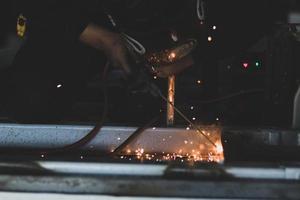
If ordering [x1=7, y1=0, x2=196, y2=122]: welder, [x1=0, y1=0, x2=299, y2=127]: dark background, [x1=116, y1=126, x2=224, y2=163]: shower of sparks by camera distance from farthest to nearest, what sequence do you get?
[x1=0, y1=0, x2=299, y2=127]: dark background
[x1=7, y1=0, x2=196, y2=122]: welder
[x1=116, y1=126, x2=224, y2=163]: shower of sparks

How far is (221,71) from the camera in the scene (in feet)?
8.37

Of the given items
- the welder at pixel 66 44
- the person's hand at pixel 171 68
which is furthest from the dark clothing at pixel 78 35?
the person's hand at pixel 171 68

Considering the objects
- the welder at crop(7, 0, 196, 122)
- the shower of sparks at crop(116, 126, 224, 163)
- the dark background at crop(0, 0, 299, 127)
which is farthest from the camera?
the dark background at crop(0, 0, 299, 127)

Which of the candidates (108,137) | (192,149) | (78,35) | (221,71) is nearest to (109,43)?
(78,35)

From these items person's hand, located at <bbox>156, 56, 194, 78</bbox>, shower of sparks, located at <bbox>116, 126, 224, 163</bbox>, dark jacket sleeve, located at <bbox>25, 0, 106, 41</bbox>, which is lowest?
shower of sparks, located at <bbox>116, 126, 224, 163</bbox>

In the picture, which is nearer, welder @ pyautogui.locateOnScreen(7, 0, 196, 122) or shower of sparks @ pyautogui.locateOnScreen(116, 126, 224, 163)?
shower of sparks @ pyautogui.locateOnScreen(116, 126, 224, 163)

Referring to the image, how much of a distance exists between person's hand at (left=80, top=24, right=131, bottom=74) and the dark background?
0.60 feet

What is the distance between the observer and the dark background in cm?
212

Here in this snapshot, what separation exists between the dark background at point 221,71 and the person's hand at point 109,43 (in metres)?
0.18

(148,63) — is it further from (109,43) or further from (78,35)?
(78,35)

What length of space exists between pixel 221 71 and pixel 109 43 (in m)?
0.84

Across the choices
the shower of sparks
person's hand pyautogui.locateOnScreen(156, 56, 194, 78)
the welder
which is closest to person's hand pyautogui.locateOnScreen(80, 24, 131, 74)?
the welder

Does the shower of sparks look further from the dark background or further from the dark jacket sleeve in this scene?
the dark jacket sleeve

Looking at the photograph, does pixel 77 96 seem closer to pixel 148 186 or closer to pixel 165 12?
pixel 165 12
